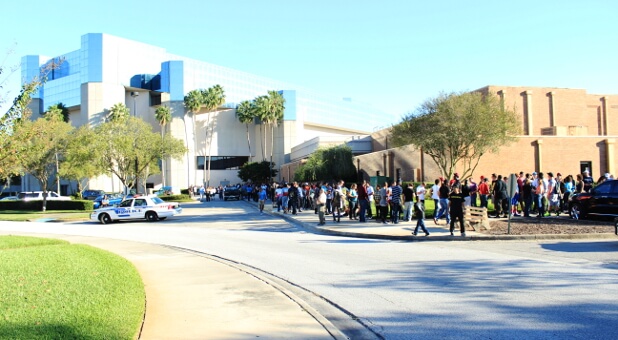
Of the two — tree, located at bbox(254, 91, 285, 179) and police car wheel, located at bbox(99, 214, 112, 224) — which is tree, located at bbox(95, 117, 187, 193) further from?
tree, located at bbox(254, 91, 285, 179)

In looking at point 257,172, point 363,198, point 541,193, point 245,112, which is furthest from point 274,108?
point 541,193

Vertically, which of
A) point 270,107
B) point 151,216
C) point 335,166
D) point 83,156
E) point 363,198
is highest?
point 270,107

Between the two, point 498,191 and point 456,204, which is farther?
point 498,191

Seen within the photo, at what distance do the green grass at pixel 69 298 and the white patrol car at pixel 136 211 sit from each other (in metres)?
17.3

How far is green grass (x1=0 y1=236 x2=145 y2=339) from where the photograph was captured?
5.99 m

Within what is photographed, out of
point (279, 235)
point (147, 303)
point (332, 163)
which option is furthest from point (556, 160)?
point (147, 303)

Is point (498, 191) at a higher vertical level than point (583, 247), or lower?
higher

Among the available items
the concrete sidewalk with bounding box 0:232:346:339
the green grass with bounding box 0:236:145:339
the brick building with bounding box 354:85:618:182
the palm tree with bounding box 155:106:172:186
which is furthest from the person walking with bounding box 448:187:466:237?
the palm tree with bounding box 155:106:172:186

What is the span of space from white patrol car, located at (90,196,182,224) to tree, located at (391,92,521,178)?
49.7 feet

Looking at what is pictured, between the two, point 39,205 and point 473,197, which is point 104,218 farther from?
point 39,205

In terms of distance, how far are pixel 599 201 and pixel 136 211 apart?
917 inches

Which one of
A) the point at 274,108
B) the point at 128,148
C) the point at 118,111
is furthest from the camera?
the point at 274,108

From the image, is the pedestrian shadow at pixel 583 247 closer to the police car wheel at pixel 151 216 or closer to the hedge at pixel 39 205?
the police car wheel at pixel 151 216

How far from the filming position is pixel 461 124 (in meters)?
28.0
